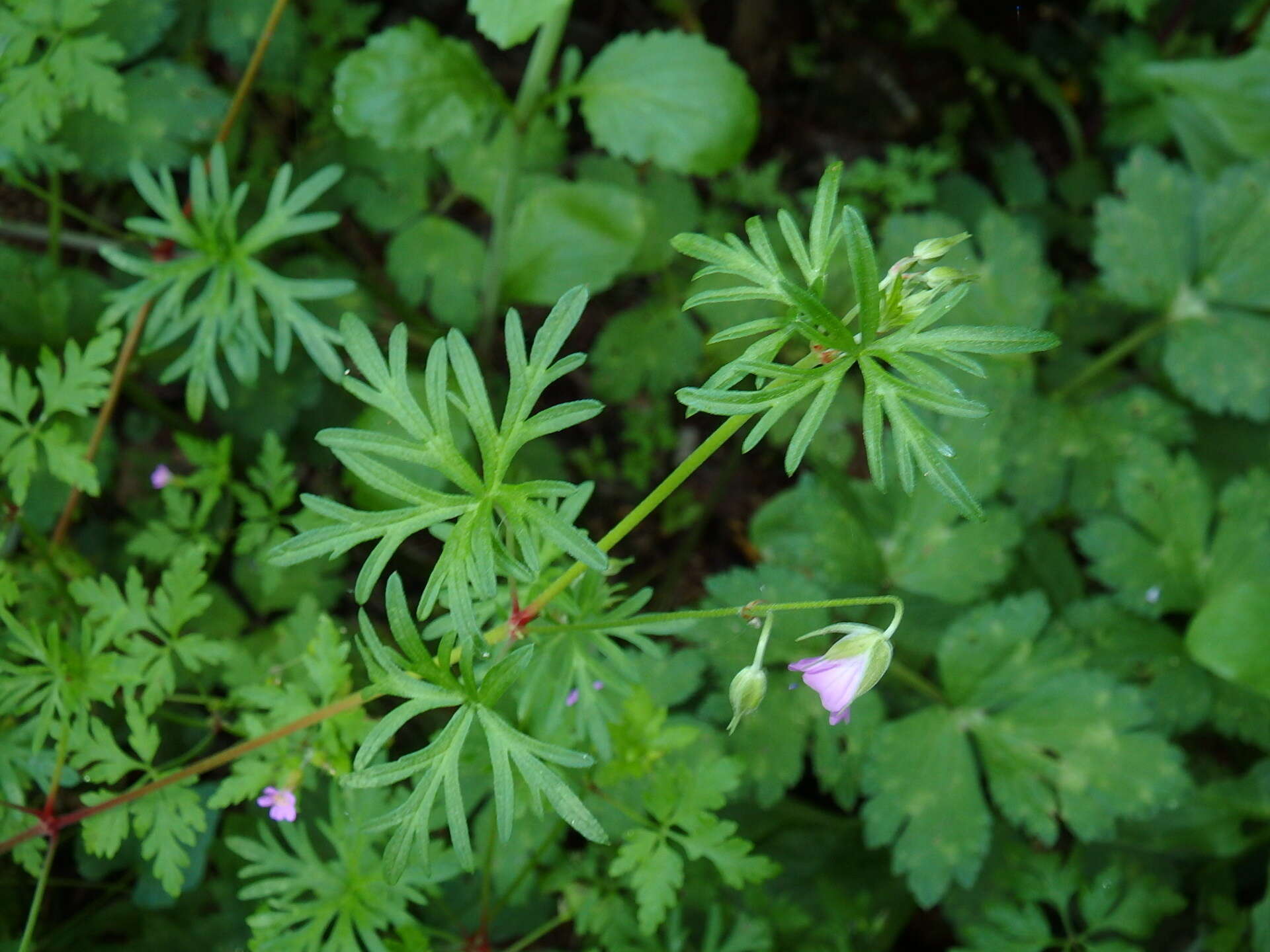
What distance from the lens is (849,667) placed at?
3.52 feet

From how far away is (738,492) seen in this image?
2.85 m

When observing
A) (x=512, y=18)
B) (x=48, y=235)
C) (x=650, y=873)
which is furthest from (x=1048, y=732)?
(x=48, y=235)

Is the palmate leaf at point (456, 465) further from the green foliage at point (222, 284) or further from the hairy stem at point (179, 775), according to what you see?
the green foliage at point (222, 284)

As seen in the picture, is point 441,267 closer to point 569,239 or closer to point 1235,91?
point 569,239

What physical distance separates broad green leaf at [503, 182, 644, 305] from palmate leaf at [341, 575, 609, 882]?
1.22m

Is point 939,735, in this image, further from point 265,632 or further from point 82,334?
point 82,334

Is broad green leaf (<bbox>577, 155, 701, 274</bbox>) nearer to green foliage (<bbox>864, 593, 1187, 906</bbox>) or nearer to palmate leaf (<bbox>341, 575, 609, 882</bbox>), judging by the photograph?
green foliage (<bbox>864, 593, 1187, 906</bbox>)

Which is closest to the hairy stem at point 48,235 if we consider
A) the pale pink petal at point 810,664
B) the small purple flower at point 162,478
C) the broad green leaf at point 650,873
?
the small purple flower at point 162,478

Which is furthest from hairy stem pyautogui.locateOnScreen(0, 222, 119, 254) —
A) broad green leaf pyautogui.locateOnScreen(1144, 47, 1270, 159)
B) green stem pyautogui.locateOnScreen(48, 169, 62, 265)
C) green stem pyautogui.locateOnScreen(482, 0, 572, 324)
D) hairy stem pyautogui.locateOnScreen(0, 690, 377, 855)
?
broad green leaf pyautogui.locateOnScreen(1144, 47, 1270, 159)

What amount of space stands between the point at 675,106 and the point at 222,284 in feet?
3.11

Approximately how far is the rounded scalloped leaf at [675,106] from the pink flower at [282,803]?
1.34 meters

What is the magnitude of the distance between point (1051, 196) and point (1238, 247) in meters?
0.82

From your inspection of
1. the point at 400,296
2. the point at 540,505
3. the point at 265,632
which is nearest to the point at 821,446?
the point at 400,296

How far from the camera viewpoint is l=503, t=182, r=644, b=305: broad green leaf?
2.22 metres
